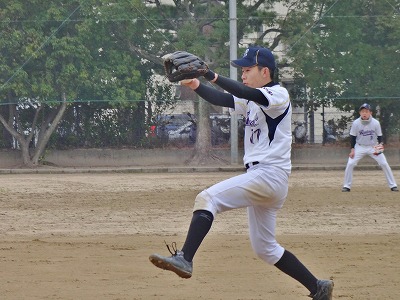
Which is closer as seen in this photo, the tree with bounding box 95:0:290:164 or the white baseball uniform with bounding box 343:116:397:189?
the white baseball uniform with bounding box 343:116:397:189

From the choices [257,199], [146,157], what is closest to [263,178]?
[257,199]

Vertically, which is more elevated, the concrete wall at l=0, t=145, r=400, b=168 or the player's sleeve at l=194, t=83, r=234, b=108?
the player's sleeve at l=194, t=83, r=234, b=108

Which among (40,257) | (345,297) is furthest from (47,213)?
(345,297)

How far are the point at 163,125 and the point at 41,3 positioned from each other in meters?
5.61

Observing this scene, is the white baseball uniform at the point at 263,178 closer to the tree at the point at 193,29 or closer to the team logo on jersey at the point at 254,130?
the team logo on jersey at the point at 254,130

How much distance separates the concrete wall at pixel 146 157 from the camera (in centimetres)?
3173

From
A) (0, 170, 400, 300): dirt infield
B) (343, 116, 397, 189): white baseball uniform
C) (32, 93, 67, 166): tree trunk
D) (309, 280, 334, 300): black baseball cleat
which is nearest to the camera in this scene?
(309, 280, 334, 300): black baseball cleat

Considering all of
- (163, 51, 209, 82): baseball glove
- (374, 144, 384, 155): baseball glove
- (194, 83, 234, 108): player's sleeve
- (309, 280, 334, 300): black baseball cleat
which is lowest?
(309, 280, 334, 300): black baseball cleat

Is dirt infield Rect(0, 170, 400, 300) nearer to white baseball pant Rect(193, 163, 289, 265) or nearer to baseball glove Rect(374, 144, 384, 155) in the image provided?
baseball glove Rect(374, 144, 384, 155)

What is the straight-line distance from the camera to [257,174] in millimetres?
6922

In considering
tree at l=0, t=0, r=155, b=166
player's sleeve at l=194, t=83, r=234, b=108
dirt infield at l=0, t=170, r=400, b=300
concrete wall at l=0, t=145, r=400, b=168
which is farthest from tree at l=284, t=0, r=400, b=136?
player's sleeve at l=194, t=83, r=234, b=108

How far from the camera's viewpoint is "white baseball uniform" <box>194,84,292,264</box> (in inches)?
268

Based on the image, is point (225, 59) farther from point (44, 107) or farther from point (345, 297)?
point (345, 297)

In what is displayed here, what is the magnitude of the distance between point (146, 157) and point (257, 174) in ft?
82.2
